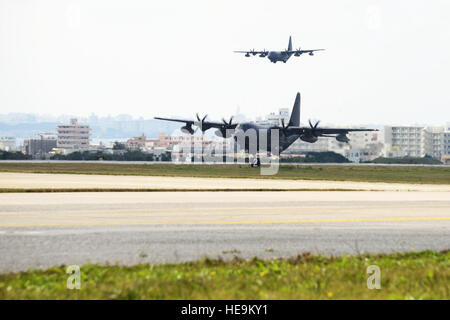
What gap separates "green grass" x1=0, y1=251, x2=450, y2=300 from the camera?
761 cm

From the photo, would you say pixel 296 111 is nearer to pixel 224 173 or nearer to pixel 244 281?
pixel 224 173

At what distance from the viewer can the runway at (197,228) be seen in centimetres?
1122

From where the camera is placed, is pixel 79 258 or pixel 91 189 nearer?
pixel 79 258

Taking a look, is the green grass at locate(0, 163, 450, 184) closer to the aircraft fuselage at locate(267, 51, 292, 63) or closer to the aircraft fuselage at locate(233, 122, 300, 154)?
the aircraft fuselage at locate(233, 122, 300, 154)

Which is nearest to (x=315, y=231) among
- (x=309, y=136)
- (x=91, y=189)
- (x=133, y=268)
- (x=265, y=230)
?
(x=265, y=230)

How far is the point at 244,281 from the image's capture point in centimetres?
846

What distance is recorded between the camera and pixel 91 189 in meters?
26.3

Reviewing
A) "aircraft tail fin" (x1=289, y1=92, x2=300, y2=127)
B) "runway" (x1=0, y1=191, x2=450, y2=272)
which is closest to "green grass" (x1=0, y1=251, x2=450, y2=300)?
"runway" (x1=0, y1=191, x2=450, y2=272)

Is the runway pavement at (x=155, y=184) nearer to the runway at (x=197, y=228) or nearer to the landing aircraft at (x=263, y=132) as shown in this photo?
the runway at (x=197, y=228)

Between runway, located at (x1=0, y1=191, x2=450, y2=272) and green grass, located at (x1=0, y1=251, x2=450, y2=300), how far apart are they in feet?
3.47

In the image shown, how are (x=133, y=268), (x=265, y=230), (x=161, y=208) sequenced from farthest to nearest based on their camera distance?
(x=161, y=208) → (x=265, y=230) → (x=133, y=268)

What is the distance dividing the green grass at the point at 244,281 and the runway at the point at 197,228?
1.06m
